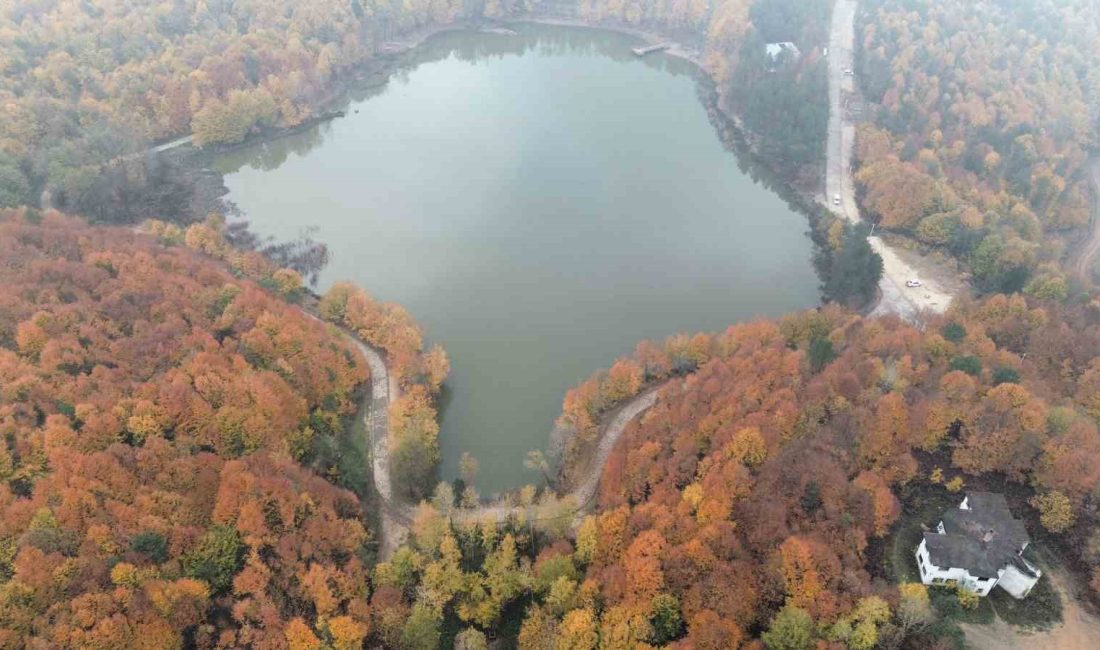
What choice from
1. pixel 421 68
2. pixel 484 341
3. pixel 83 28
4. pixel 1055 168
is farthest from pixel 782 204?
pixel 83 28

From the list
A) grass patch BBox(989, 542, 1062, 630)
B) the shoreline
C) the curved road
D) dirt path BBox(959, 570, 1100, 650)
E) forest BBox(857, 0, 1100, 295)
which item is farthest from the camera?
the shoreline

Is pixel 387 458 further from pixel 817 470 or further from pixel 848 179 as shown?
pixel 848 179

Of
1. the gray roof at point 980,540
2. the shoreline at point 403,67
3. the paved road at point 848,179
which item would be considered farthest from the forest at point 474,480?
the shoreline at point 403,67

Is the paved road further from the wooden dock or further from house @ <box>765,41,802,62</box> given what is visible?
the wooden dock

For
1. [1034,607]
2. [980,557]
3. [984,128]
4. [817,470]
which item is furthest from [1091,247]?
[980,557]

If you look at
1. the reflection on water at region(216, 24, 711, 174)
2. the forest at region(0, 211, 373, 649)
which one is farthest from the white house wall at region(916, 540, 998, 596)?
the reflection on water at region(216, 24, 711, 174)

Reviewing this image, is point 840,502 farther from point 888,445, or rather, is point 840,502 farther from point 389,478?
point 389,478

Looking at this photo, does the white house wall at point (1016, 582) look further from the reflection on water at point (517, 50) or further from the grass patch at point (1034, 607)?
the reflection on water at point (517, 50)
